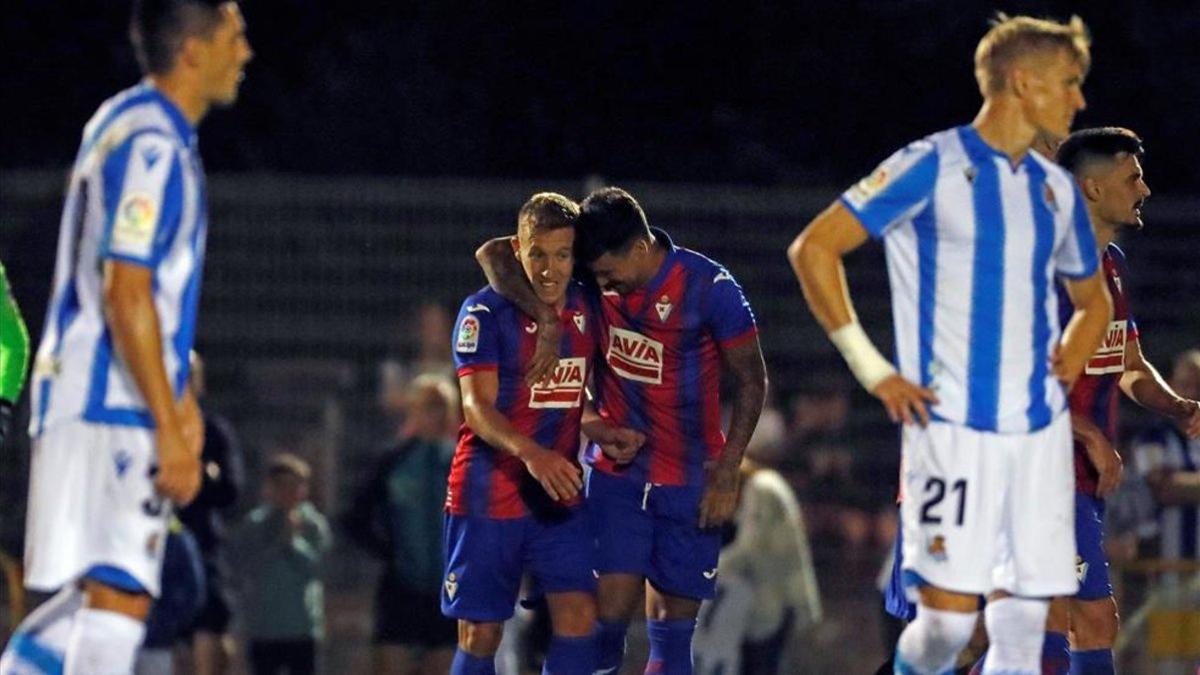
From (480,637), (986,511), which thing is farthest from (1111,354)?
(480,637)

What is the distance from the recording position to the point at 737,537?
1473 cm

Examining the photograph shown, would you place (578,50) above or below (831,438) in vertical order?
above

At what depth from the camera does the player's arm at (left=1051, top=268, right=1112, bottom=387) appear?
8.17 m

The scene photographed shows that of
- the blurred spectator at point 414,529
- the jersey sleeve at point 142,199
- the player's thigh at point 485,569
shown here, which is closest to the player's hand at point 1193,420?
the player's thigh at point 485,569

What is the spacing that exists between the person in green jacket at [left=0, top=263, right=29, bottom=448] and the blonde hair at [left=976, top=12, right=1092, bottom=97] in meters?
3.14

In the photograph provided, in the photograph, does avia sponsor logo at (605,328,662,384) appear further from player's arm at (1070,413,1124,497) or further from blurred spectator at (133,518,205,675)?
blurred spectator at (133,518,205,675)

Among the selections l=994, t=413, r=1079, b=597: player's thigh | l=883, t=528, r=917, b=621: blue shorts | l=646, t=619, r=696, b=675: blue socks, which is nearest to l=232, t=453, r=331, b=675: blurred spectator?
l=646, t=619, r=696, b=675: blue socks

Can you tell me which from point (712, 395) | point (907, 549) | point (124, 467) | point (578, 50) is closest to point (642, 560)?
point (712, 395)

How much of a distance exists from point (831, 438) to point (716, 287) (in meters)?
6.21

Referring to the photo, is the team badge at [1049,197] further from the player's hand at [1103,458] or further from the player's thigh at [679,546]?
the player's thigh at [679,546]

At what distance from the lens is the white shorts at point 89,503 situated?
7.15m

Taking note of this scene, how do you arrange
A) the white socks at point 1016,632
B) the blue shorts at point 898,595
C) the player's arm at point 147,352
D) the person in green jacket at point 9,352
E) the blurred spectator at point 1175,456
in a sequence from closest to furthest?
1. the player's arm at point 147,352
2. the white socks at point 1016,632
3. the person in green jacket at point 9,352
4. the blue shorts at point 898,595
5. the blurred spectator at point 1175,456

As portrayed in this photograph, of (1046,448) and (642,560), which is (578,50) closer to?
(642,560)

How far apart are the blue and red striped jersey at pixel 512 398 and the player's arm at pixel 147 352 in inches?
109
